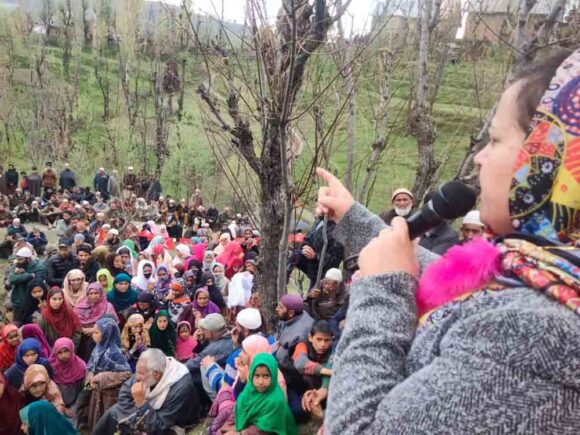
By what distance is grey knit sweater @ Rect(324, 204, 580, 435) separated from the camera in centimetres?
69

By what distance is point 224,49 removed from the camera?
428cm

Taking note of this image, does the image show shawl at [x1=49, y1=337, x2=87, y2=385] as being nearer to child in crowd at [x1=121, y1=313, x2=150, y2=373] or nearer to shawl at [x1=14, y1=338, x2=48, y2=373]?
shawl at [x1=14, y1=338, x2=48, y2=373]

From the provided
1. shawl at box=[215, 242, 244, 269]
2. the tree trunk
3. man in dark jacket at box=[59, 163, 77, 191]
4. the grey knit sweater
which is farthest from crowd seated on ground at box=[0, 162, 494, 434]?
man in dark jacket at box=[59, 163, 77, 191]

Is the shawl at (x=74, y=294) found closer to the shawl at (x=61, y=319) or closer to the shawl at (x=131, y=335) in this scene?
the shawl at (x=61, y=319)

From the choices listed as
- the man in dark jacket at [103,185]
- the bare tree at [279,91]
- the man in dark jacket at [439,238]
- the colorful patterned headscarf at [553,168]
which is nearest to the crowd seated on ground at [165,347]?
the bare tree at [279,91]

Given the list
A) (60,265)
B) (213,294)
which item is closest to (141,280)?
(60,265)

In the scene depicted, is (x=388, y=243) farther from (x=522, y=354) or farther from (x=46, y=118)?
(x=46, y=118)

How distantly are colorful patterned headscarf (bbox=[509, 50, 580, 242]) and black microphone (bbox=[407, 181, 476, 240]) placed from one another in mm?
228

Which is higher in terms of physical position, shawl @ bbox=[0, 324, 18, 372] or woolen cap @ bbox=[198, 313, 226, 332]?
woolen cap @ bbox=[198, 313, 226, 332]

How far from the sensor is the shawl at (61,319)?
615cm

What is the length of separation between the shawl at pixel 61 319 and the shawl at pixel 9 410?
1.71 metres

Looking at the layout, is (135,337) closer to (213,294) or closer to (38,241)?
(213,294)

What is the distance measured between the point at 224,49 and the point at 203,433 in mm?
3461

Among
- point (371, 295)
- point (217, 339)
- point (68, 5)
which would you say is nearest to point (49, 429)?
point (217, 339)
